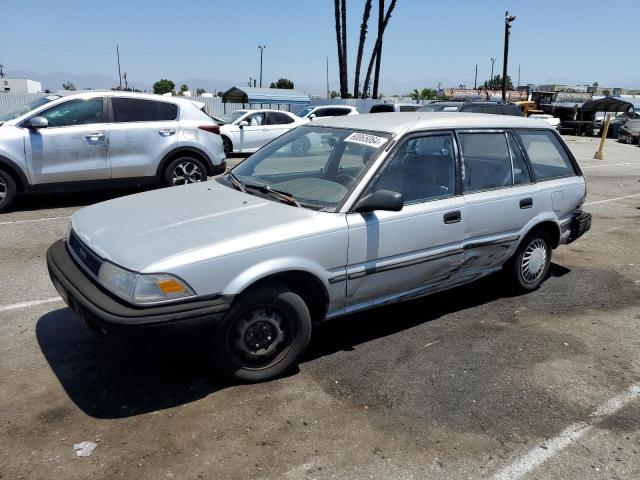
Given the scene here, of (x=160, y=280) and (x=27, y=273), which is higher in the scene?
(x=160, y=280)

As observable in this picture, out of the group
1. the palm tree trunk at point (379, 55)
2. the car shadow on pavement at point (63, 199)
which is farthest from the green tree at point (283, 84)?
the car shadow on pavement at point (63, 199)

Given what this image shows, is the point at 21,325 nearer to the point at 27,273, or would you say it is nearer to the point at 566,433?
the point at 27,273

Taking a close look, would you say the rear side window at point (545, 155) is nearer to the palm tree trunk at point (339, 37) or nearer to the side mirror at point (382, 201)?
the side mirror at point (382, 201)

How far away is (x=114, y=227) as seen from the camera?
12.0ft

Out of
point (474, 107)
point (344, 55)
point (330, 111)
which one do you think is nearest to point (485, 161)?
point (474, 107)

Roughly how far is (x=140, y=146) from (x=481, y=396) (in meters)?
6.78

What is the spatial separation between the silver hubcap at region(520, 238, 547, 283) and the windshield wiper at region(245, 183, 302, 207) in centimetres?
245

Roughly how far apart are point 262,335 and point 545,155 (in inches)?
135

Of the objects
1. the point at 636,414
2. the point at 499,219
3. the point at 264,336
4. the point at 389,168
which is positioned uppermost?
the point at 389,168

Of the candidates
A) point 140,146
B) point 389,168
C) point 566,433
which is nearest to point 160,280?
point 389,168

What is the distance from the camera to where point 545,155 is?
540 cm

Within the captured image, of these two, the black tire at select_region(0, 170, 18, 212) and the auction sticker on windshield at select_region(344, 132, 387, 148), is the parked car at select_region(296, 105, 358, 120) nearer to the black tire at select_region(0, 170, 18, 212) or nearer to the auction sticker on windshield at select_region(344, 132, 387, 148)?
the black tire at select_region(0, 170, 18, 212)

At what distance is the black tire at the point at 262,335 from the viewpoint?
338 centimetres

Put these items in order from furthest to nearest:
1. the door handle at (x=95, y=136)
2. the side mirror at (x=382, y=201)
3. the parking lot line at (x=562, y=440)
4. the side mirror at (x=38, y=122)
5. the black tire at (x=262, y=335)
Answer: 1. the door handle at (x=95, y=136)
2. the side mirror at (x=38, y=122)
3. the side mirror at (x=382, y=201)
4. the black tire at (x=262, y=335)
5. the parking lot line at (x=562, y=440)
